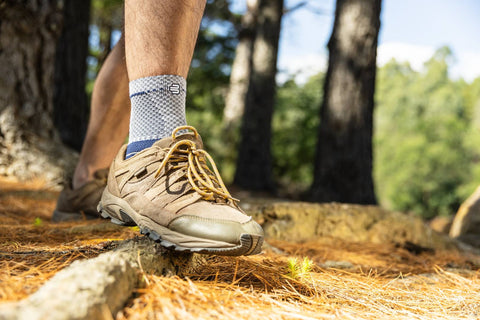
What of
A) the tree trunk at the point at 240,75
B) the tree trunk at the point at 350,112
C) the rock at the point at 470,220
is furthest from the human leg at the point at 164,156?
the tree trunk at the point at 240,75

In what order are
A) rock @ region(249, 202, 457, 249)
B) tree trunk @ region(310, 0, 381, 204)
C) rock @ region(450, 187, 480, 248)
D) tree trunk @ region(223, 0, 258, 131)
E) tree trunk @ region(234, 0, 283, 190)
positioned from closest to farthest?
rock @ region(249, 202, 457, 249), tree trunk @ region(310, 0, 381, 204), rock @ region(450, 187, 480, 248), tree trunk @ region(234, 0, 283, 190), tree trunk @ region(223, 0, 258, 131)

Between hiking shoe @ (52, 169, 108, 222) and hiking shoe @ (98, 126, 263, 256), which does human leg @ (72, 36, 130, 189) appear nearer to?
hiking shoe @ (52, 169, 108, 222)

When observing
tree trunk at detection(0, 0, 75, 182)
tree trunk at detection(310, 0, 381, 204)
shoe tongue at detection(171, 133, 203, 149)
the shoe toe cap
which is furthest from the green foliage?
the shoe toe cap

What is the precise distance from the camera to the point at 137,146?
1363 millimetres

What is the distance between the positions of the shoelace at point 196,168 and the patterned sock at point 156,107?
2.2 inches

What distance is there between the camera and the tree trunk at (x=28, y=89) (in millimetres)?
3338

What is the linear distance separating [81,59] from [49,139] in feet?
7.31

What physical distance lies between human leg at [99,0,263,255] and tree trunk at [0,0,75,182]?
241cm

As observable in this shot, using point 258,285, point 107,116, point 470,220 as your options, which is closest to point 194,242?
point 258,285

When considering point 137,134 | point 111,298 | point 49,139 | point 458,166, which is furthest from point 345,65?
point 458,166

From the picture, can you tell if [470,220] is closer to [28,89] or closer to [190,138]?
[190,138]

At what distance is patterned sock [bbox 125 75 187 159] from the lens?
1.31 metres

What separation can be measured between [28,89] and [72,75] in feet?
6.33

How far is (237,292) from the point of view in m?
0.99
